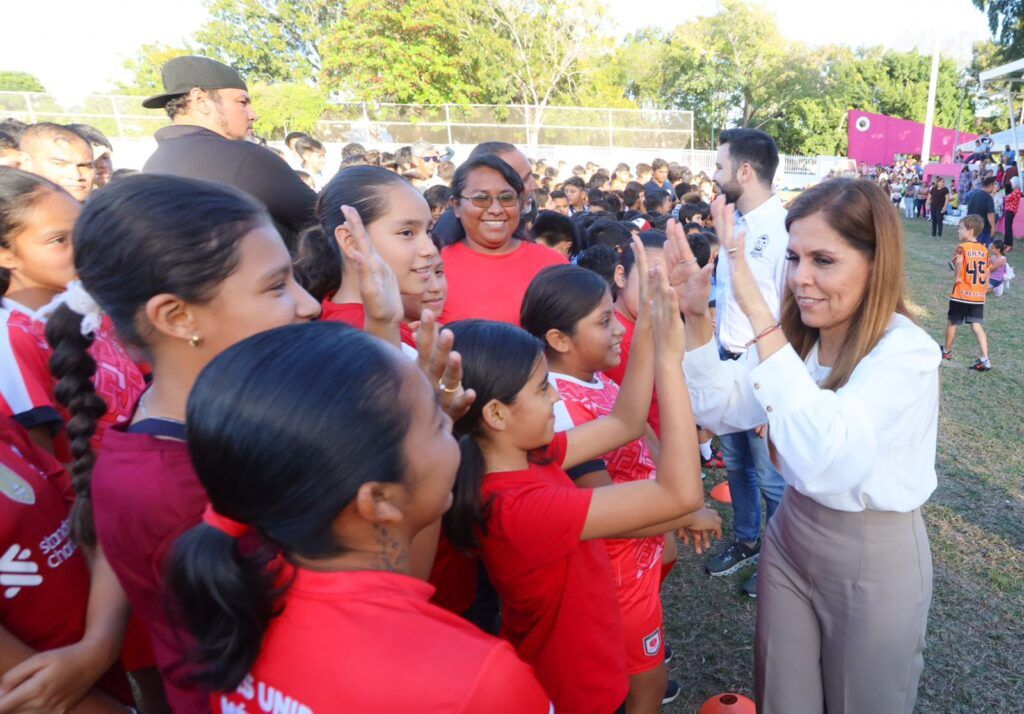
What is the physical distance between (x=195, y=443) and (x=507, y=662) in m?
0.57

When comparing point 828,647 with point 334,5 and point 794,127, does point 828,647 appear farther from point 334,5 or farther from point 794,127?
point 794,127

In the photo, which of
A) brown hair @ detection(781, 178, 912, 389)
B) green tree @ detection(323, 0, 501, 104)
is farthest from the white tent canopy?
brown hair @ detection(781, 178, 912, 389)

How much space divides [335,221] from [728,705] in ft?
8.39

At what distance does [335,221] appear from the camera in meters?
2.33

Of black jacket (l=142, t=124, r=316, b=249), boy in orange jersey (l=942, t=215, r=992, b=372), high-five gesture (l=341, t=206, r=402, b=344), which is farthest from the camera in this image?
boy in orange jersey (l=942, t=215, r=992, b=372)

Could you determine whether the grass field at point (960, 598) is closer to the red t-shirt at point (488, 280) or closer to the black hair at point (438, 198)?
the red t-shirt at point (488, 280)

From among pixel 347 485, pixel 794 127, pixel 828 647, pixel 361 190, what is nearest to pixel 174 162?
pixel 361 190

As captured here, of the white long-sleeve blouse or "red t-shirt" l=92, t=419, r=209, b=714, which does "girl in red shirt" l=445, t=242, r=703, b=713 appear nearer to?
the white long-sleeve blouse

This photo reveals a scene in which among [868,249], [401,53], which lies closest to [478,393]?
[868,249]

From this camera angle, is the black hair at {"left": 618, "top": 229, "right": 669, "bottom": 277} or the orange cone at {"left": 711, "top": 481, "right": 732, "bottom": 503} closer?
the black hair at {"left": 618, "top": 229, "right": 669, "bottom": 277}

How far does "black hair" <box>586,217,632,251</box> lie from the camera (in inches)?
181

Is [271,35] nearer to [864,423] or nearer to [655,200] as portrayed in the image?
[655,200]

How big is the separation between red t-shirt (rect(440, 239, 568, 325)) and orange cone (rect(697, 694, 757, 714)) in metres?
1.89

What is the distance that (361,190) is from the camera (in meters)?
2.29
